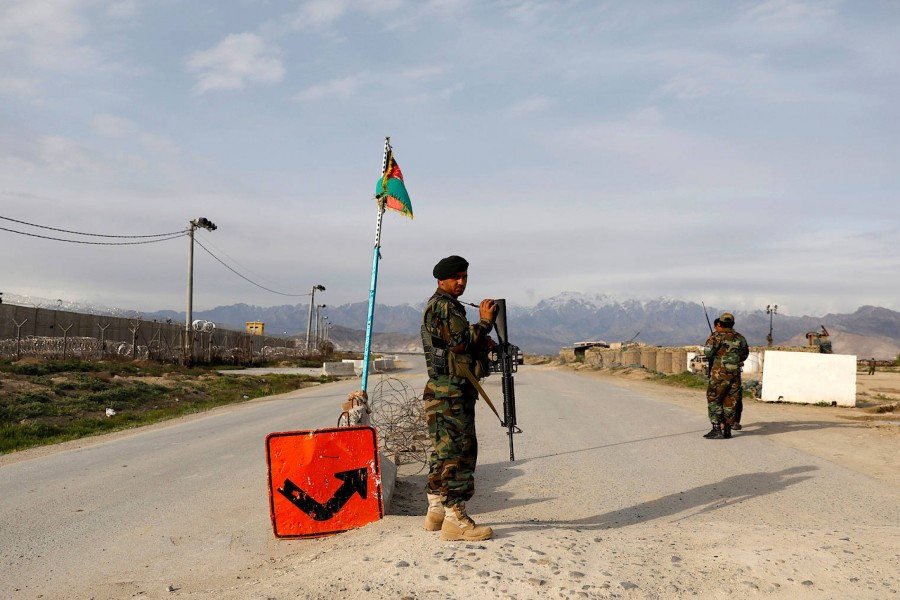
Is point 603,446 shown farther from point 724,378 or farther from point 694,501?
point 694,501

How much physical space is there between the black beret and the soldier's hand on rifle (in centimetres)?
33

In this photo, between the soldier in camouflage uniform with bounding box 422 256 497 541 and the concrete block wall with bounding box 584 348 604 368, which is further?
the concrete block wall with bounding box 584 348 604 368

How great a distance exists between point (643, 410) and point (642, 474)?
26.4ft

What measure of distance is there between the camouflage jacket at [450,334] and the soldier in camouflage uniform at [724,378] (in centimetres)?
701

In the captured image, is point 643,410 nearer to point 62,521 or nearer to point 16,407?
point 62,521

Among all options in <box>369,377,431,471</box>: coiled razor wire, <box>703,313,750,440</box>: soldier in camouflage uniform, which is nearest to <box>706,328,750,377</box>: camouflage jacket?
<box>703,313,750,440</box>: soldier in camouflage uniform

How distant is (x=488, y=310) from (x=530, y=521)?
202cm

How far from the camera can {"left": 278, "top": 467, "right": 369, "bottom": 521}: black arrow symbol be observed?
5.29 metres

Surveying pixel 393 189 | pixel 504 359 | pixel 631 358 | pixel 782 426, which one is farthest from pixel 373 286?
pixel 631 358

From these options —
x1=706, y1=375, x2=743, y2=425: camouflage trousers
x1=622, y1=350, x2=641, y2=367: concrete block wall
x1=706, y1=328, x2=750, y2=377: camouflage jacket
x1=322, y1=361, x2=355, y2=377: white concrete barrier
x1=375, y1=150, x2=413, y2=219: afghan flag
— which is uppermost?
x1=375, y1=150, x2=413, y2=219: afghan flag

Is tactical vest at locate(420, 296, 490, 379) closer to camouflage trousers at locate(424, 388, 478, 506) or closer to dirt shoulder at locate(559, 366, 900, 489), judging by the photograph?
camouflage trousers at locate(424, 388, 478, 506)

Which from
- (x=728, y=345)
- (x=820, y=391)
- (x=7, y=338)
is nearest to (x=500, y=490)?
(x=728, y=345)

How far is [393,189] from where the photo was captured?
9.00 metres

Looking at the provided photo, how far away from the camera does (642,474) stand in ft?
26.0
